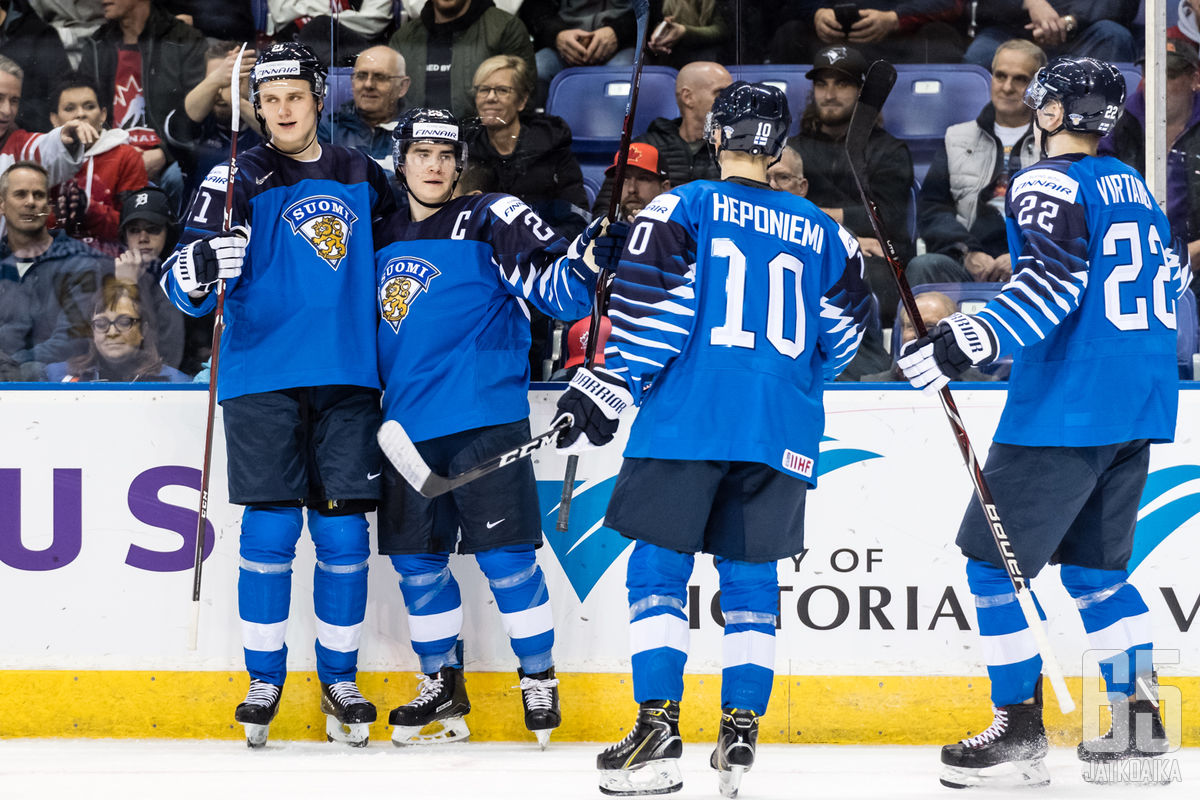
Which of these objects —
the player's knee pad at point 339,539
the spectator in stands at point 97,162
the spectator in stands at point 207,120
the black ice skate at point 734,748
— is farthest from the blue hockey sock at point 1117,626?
the spectator in stands at point 97,162

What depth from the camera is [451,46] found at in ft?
11.2

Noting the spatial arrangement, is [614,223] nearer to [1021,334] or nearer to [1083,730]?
[1021,334]

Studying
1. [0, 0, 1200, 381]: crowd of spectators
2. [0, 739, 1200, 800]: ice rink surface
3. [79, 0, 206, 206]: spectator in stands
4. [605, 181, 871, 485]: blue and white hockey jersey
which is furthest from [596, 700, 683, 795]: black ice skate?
[79, 0, 206, 206]: spectator in stands

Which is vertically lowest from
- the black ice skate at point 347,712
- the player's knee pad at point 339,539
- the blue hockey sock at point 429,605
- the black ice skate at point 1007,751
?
the black ice skate at point 347,712

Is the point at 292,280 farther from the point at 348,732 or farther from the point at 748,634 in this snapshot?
the point at 748,634

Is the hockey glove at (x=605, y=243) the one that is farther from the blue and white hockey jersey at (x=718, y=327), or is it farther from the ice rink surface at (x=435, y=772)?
the ice rink surface at (x=435, y=772)

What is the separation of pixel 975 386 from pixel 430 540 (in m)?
1.32

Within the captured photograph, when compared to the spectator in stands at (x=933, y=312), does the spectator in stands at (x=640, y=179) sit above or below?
above

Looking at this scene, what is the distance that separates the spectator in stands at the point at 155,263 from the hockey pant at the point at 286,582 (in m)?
0.73

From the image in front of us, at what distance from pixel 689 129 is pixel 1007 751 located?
6.21 feet

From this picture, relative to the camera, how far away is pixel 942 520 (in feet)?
9.39

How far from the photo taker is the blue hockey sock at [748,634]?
86.5 inches

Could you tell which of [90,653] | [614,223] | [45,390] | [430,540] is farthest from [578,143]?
[90,653]

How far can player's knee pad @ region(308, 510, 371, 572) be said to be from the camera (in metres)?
2.72
